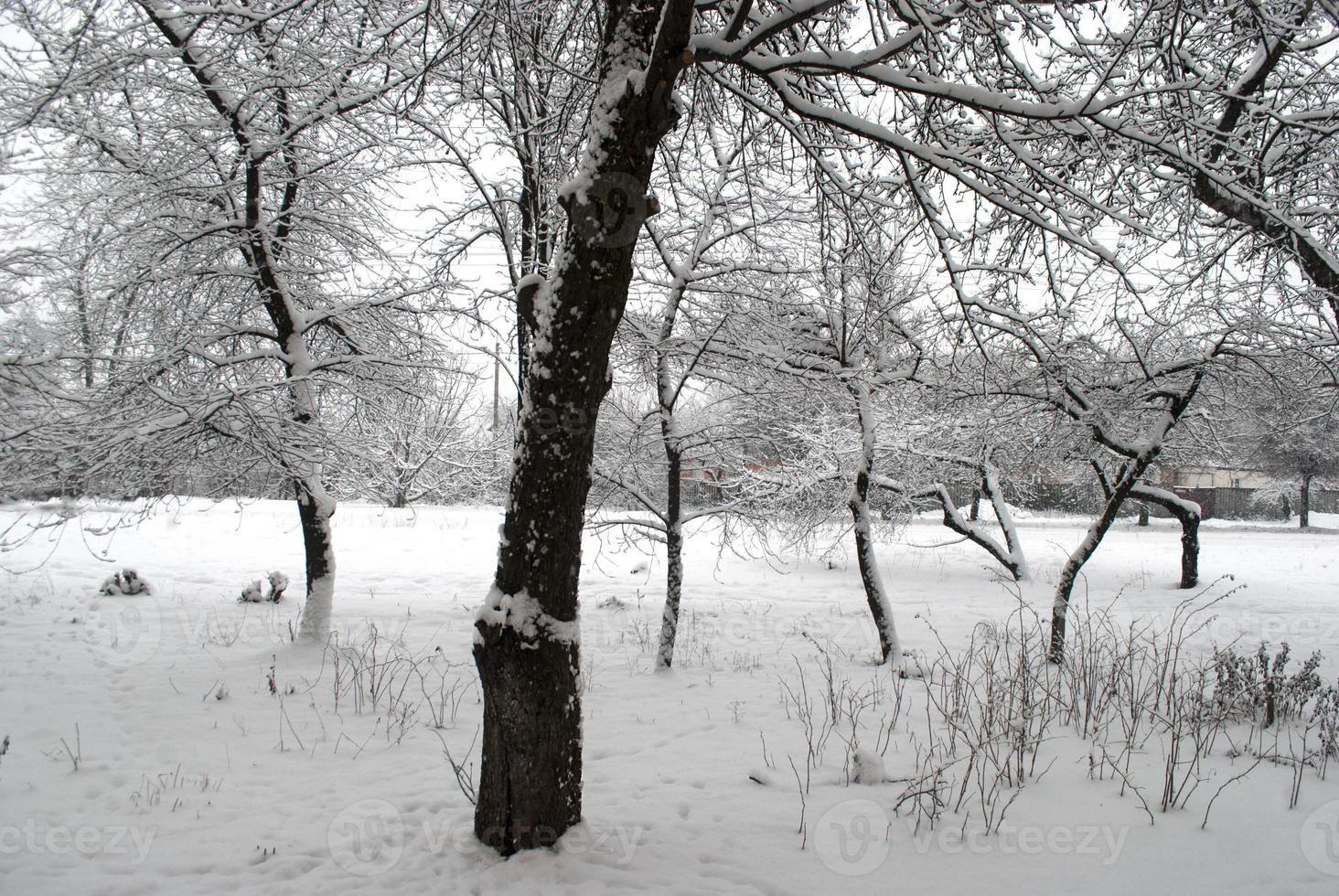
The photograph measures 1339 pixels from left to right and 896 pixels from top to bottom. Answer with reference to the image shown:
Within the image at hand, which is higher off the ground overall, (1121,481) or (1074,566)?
(1121,481)

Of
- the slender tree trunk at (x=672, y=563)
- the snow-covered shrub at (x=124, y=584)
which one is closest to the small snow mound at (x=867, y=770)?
the slender tree trunk at (x=672, y=563)

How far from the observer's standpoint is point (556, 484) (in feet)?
9.71

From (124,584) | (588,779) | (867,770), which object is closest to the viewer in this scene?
(867,770)

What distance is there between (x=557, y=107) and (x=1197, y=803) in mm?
6396

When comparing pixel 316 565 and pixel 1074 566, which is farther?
pixel 316 565

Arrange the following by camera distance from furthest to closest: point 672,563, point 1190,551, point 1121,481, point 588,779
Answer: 1. point 1190,551
2. point 672,563
3. point 1121,481
4. point 588,779

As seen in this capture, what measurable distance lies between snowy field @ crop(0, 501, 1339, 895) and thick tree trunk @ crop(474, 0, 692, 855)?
0.34 metres

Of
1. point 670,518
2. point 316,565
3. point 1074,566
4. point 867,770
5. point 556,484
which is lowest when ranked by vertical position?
point 867,770

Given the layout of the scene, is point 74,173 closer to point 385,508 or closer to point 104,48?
point 104,48

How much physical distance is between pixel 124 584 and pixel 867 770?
10.5m

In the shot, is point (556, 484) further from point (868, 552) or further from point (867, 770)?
point (868, 552)

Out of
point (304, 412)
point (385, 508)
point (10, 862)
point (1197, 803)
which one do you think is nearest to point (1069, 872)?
point (1197, 803)

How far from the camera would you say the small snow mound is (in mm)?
3908

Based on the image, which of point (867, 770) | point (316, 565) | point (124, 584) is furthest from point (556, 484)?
Result: point (124, 584)
